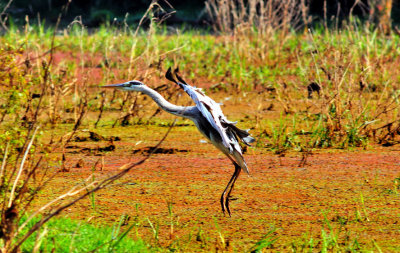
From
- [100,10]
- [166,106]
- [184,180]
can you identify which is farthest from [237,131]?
[100,10]

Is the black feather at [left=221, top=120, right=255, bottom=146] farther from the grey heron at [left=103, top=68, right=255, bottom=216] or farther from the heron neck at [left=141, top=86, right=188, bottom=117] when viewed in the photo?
the heron neck at [left=141, top=86, right=188, bottom=117]

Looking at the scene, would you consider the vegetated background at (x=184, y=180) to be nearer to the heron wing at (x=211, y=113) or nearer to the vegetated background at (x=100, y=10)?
the heron wing at (x=211, y=113)

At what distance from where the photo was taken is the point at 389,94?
6.42m

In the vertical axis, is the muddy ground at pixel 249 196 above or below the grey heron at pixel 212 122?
below

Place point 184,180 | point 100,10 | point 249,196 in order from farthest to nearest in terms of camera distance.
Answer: point 100,10 < point 184,180 < point 249,196

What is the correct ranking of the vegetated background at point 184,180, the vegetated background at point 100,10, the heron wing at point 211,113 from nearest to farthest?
1. the vegetated background at point 184,180
2. the heron wing at point 211,113
3. the vegetated background at point 100,10

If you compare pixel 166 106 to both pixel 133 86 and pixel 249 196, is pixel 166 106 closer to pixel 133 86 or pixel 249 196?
pixel 133 86

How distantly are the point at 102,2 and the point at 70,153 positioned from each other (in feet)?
55.7

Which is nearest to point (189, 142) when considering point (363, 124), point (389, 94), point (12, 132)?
point (363, 124)

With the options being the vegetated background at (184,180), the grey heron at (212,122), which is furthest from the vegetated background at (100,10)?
the grey heron at (212,122)

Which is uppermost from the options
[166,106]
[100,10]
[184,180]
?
[166,106]

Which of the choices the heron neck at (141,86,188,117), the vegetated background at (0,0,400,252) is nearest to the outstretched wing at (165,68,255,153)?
the heron neck at (141,86,188,117)

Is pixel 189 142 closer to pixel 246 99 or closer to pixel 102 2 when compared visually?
pixel 246 99

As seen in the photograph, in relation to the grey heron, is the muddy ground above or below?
below
